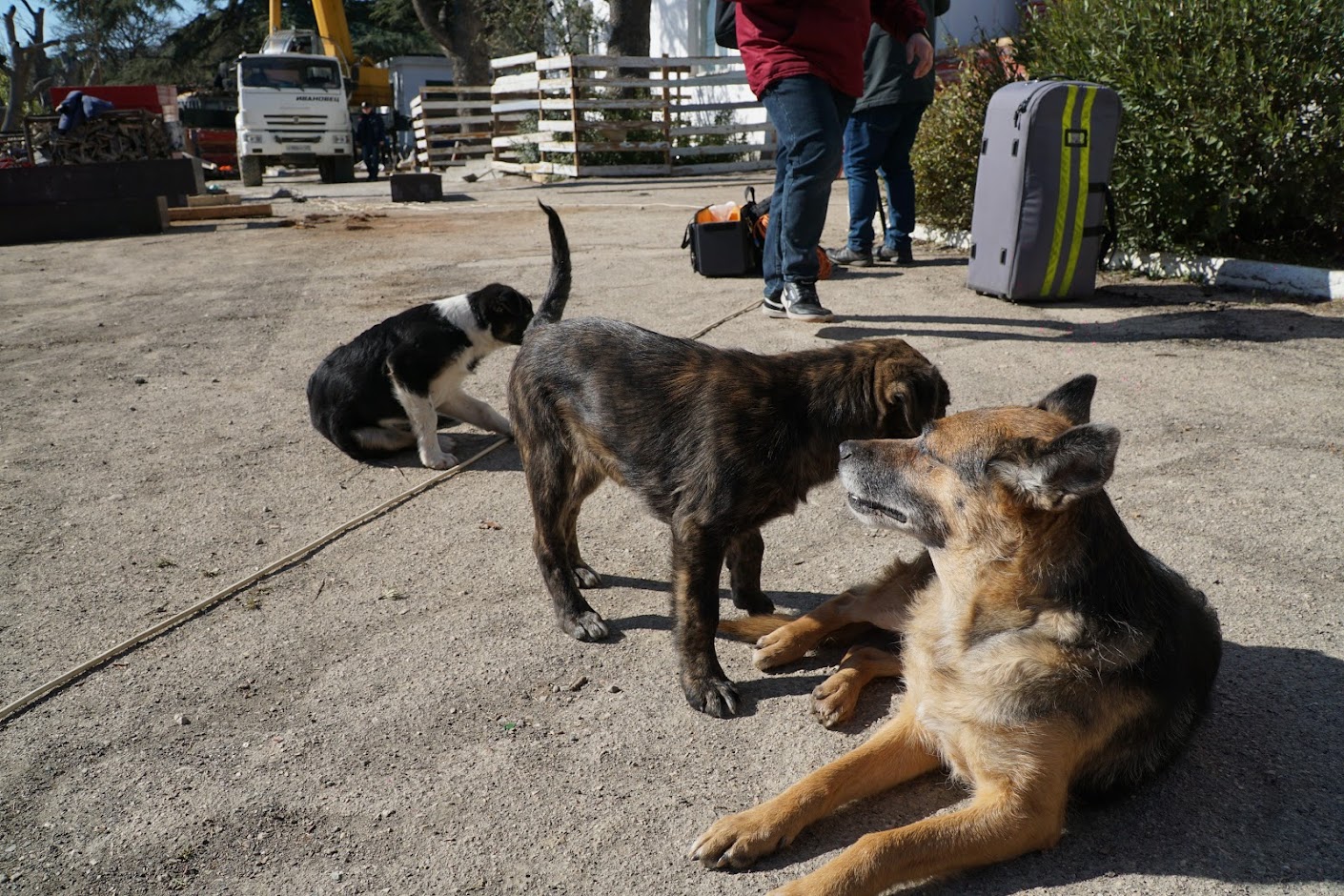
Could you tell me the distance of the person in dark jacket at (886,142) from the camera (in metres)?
8.88

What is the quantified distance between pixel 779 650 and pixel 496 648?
108 cm

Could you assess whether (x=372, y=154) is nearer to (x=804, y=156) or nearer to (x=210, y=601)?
(x=804, y=156)

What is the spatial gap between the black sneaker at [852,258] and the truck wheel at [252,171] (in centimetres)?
2272

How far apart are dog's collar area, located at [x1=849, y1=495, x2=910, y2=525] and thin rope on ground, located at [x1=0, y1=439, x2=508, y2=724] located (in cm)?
270

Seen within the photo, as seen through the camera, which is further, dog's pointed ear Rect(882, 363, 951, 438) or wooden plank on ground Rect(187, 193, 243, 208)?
wooden plank on ground Rect(187, 193, 243, 208)

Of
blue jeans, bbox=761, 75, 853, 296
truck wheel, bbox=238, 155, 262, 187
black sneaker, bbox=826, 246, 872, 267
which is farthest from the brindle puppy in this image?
truck wheel, bbox=238, 155, 262, 187

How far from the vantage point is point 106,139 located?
17.5 m

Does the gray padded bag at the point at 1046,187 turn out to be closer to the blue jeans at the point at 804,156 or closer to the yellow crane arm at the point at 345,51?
the blue jeans at the point at 804,156

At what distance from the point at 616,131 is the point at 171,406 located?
1848cm

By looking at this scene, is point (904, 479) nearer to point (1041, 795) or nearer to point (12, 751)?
point (1041, 795)

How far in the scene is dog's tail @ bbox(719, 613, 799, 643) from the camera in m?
3.71

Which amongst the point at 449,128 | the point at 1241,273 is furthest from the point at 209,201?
the point at 1241,273

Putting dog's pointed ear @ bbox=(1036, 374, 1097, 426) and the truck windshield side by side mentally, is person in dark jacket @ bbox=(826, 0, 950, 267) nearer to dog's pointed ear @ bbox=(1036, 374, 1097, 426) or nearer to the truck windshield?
dog's pointed ear @ bbox=(1036, 374, 1097, 426)

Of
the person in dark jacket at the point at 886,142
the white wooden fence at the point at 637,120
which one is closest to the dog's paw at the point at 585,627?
the person in dark jacket at the point at 886,142
